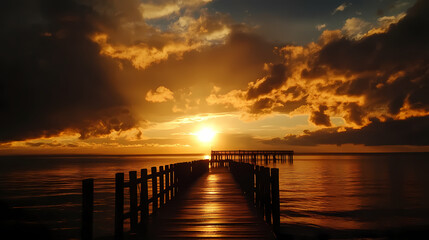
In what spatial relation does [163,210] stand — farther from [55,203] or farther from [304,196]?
[304,196]

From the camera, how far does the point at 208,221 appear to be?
967cm

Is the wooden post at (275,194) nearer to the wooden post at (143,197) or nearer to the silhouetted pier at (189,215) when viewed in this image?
the silhouetted pier at (189,215)

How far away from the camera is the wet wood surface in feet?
26.6

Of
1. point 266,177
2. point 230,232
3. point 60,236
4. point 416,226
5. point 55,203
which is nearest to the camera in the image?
point 230,232

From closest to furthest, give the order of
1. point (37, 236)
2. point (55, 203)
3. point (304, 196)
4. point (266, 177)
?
1. point (266, 177)
2. point (37, 236)
3. point (55, 203)
4. point (304, 196)

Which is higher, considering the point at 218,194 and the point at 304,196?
the point at 218,194

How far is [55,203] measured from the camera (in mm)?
23828

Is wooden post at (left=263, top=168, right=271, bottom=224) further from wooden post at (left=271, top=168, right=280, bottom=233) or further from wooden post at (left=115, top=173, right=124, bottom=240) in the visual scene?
wooden post at (left=115, top=173, right=124, bottom=240)

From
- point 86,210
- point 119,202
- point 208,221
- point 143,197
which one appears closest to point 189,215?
point 208,221

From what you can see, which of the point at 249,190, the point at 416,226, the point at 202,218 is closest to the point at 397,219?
the point at 416,226

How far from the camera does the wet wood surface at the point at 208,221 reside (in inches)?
320

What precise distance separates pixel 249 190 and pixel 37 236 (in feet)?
25.4

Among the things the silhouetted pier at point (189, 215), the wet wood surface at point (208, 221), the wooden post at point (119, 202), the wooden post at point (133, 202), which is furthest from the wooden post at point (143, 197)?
the wooden post at point (119, 202)

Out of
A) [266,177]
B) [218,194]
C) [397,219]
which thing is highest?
[266,177]
